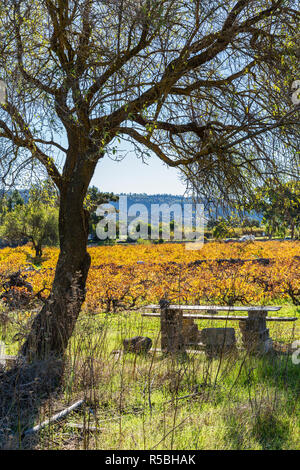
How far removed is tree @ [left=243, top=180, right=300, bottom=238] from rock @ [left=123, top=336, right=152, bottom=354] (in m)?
2.13

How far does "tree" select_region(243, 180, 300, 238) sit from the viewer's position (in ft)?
16.7

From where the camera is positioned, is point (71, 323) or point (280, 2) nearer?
point (280, 2)

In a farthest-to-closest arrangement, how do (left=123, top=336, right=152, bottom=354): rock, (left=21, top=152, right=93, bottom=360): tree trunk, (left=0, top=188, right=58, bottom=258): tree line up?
(left=0, top=188, right=58, bottom=258): tree
(left=123, top=336, right=152, bottom=354): rock
(left=21, top=152, right=93, bottom=360): tree trunk

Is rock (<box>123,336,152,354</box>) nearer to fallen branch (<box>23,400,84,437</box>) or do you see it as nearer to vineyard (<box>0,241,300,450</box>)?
vineyard (<box>0,241,300,450</box>)

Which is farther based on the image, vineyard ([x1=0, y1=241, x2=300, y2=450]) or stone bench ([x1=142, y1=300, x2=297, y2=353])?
stone bench ([x1=142, y1=300, x2=297, y2=353])

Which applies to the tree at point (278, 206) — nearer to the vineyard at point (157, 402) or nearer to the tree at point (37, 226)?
the vineyard at point (157, 402)

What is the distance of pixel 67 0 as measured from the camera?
4.61 metres

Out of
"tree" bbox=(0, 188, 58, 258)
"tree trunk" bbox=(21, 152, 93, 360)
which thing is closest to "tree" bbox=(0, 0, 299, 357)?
"tree trunk" bbox=(21, 152, 93, 360)

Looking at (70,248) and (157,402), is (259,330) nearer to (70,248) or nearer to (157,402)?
(157,402)

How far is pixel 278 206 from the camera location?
5172mm

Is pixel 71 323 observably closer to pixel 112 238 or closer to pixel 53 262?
pixel 53 262

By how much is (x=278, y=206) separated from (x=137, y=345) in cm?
248

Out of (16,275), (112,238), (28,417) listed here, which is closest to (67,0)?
(28,417)
